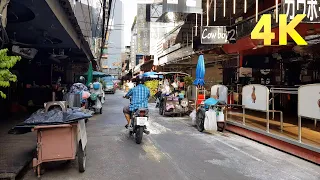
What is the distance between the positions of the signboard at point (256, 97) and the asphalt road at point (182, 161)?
1.05 meters

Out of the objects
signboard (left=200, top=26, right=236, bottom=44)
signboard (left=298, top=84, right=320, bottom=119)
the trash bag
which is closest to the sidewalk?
the trash bag

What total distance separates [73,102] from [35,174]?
250 inches

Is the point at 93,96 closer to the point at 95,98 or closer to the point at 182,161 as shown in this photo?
the point at 95,98

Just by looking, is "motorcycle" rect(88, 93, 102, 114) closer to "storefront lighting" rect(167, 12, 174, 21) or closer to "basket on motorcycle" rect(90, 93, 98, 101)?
"basket on motorcycle" rect(90, 93, 98, 101)

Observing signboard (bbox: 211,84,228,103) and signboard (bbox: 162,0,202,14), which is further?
signboard (bbox: 211,84,228,103)

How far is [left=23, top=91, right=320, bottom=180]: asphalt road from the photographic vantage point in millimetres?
5652

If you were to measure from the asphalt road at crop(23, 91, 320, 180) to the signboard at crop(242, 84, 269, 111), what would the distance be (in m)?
1.05

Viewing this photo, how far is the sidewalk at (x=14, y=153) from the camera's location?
558 cm

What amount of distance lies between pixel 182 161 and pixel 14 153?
3.70 meters

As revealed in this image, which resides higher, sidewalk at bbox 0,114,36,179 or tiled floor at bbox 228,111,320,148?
tiled floor at bbox 228,111,320,148

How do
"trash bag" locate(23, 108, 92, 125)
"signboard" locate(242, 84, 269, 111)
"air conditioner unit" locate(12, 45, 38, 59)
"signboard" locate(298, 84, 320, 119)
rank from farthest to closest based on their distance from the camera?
"air conditioner unit" locate(12, 45, 38, 59)
"signboard" locate(242, 84, 269, 111)
"signboard" locate(298, 84, 320, 119)
"trash bag" locate(23, 108, 92, 125)

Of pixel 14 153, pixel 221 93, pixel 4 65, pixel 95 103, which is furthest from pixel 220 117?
pixel 95 103

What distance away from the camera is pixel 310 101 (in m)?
6.76

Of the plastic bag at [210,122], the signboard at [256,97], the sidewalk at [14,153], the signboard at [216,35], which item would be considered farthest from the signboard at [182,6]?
the sidewalk at [14,153]
